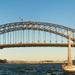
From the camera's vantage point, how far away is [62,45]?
107 m

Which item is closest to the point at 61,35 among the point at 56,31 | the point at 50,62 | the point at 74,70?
the point at 56,31

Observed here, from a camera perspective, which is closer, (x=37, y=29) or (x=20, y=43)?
(x=20, y=43)

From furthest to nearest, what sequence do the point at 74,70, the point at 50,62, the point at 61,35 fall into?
the point at 50,62 → the point at 61,35 → the point at 74,70

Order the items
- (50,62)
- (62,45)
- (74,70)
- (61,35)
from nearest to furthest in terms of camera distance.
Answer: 1. (74,70)
2. (62,45)
3. (61,35)
4. (50,62)

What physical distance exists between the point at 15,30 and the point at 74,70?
42.9m

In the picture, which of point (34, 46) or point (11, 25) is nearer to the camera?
point (34, 46)

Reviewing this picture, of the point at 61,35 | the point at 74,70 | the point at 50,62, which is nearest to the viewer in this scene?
the point at 74,70

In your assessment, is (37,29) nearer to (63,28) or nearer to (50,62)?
(63,28)

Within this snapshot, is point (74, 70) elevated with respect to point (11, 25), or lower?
lower

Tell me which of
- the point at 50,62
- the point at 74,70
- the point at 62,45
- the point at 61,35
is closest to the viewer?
the point at 74,70

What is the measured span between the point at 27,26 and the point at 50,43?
582 inches

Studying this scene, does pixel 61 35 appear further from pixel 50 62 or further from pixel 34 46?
pixel 50 62

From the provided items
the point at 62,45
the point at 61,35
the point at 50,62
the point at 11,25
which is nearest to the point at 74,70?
the point at 62,45

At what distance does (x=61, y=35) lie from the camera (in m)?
118
